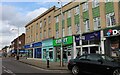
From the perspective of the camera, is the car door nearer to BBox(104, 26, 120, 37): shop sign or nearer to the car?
the car

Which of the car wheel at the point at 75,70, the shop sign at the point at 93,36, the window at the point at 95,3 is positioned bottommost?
the car wheel at the point at 75,70

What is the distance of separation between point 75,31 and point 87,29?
10.6ft

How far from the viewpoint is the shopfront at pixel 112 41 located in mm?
25000

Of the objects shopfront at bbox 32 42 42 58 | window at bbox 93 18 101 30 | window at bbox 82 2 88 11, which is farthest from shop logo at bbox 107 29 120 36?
shopfront at bbox 32 42 42 58

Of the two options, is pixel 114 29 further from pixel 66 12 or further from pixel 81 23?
pixel 66 12

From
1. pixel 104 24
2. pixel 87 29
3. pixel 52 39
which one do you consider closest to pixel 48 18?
pixel 52 39

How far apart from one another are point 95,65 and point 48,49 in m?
29.5

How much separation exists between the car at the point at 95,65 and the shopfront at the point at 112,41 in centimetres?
886

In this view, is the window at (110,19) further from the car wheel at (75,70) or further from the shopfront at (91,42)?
the car wheel at (75,70)

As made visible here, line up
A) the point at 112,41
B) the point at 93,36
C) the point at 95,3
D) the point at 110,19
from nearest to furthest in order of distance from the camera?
1. the point at 112,41
2. the point at 110,19
3. the point at 93,36
4. the point at 95,3

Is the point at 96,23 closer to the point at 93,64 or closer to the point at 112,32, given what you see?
the point at 112,32

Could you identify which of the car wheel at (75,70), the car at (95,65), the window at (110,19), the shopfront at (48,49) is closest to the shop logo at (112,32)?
the window at (110,19)

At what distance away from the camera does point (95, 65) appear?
1546 cm

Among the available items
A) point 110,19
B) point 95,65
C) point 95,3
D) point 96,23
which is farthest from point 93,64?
point 95,3
